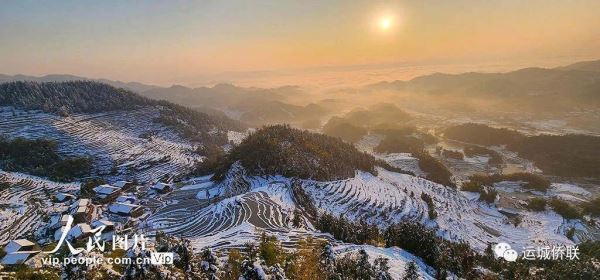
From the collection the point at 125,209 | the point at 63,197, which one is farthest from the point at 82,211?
the point at 63,197

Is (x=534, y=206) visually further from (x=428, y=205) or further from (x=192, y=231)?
(x=192, y=231)

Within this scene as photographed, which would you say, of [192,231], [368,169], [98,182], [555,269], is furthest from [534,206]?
[98,182]

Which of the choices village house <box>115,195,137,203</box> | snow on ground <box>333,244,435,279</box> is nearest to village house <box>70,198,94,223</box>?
village house <box>115,195,137,203</box>

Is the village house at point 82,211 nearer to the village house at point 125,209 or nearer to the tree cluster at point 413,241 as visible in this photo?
the village house at point 125,209

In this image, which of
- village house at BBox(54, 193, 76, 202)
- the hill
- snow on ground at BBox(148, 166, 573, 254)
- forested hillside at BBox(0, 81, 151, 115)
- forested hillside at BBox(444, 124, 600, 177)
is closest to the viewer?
snow on ground at BBox(148, 166, 573, 254)

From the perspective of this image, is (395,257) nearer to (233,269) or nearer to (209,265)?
(233,269)

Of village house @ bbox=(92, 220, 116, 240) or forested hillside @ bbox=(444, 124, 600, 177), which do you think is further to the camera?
forested hillside @ bbox=(444, 124, 600, 177)

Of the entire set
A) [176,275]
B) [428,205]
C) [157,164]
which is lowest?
[428,205]

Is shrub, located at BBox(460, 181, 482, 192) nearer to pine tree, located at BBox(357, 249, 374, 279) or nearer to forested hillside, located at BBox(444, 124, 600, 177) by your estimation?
forested hillside, located at BBox(444, 124, 600, 177)
